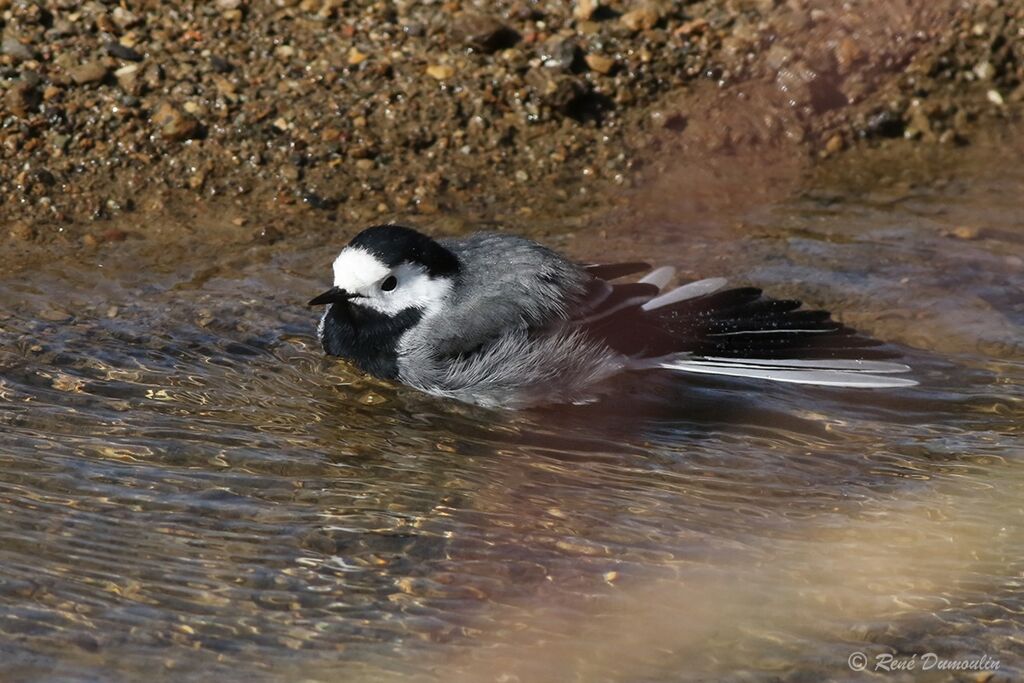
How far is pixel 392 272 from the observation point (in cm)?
607

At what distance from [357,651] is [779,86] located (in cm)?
508

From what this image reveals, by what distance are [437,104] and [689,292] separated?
→ 218 centimetres

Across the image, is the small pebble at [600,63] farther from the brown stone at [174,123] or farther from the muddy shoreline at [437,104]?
the brown stone at [174,123]

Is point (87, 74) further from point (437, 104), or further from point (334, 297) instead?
point (334, 297)

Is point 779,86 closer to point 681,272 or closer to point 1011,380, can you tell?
point 681,272

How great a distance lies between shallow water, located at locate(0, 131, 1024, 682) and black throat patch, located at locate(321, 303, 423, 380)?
118 millimetres

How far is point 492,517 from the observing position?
5027 mm

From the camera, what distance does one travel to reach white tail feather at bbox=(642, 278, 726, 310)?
645 cm

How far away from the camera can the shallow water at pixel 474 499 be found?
14.1 feet

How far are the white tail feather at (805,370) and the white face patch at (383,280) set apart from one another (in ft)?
3.52

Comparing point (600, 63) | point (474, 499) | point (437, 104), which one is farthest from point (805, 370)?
point (437, 104)

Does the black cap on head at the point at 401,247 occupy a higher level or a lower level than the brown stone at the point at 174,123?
lower

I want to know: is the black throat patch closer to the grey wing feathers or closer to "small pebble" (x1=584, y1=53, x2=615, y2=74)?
the grey wing feathers

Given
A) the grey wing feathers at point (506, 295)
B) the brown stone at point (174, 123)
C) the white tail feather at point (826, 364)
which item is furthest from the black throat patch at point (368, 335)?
the brown stone at point (174, 123)
